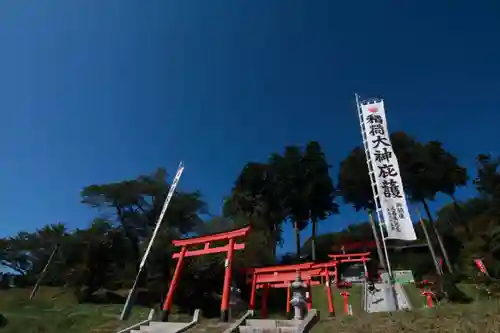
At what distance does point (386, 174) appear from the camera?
16.0 metres

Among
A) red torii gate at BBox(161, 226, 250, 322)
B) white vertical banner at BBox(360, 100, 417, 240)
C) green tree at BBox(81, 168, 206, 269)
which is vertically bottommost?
red torii gate at BBox(161, 226, 250, 322)

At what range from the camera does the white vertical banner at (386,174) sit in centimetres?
1465

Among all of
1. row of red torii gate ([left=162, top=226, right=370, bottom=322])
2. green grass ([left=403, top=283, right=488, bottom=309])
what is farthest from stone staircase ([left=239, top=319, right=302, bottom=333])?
green grass ([left=403, top=283, right=488, bottom=309])

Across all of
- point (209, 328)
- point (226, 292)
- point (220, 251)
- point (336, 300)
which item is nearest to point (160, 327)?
point (209, 328)

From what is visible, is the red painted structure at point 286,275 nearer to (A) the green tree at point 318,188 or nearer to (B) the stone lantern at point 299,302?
(B) the stone lantern at point 299,302

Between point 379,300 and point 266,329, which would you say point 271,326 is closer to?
point 266,329

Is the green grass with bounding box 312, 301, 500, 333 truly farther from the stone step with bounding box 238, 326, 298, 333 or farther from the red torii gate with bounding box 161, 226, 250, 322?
the red torii gate with bounding box 161, 226, 250, 322

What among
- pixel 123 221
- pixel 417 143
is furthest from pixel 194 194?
pixel 417 143

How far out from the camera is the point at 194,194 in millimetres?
39375

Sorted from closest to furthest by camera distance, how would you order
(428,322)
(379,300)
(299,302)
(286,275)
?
(428,322) → (299,302) → (286,275) → (379,300)

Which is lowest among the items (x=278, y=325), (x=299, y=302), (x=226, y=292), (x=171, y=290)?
(x=278, y=325)

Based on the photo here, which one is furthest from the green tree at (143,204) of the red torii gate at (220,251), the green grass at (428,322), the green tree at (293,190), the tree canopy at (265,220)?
the green grass at (428,322)

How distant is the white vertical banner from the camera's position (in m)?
14.6

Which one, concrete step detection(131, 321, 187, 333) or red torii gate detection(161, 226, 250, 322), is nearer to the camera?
concrete step detection(131, 321, 187, 333)
